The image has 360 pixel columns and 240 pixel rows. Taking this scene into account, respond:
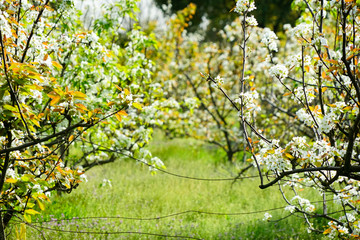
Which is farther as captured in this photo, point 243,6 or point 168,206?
point 168,206

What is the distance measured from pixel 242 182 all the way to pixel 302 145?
4.25 m

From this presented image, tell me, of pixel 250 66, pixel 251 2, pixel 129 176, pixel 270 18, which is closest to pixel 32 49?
pixel 251 2

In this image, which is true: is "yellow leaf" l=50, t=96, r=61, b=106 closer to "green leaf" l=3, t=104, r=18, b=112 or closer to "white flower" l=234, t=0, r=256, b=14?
"green leaf" l=3, t=104, r=18, b=112

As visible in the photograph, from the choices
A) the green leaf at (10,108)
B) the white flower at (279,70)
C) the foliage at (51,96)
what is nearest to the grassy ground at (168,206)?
the foliage at (51,96)

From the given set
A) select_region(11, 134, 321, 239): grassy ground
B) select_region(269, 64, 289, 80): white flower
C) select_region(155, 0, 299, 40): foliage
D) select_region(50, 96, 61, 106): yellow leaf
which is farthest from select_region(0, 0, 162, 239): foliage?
select_region(155, 0, 299, 40): foliage

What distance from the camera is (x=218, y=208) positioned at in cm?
484

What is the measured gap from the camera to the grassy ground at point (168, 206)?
3734mm

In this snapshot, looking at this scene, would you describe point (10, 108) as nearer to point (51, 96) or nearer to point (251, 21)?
point (51, 96)

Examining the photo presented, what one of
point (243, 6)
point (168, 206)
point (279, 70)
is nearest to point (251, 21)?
point (243, 6)

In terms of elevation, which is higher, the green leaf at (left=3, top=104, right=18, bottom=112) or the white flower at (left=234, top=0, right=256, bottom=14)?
the white flower at (left=234, top=0, right=256, bottom=14)

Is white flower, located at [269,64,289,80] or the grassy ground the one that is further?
the grassy ground

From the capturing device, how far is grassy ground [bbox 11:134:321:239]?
373 centimetres

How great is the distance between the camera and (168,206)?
15.6 ft

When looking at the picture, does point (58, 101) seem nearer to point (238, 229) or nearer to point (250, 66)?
point (238, 229)
